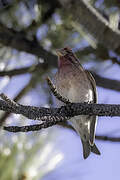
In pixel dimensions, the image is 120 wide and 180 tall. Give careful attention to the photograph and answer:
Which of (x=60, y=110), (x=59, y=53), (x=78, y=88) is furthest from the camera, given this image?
(x=59, y=53)

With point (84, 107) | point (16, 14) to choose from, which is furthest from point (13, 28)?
point (84, 107)

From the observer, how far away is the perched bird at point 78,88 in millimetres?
3707

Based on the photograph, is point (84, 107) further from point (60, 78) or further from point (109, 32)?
point (109, 32)

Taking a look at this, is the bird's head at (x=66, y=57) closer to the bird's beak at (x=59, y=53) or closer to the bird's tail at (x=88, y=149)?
the bird's beak at (x=59, y=53)

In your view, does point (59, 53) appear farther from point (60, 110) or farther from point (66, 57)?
point (60, 110)

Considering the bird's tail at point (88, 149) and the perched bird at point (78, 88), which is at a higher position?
the perched bird at point (78, 88)

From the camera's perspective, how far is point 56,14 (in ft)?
14.7

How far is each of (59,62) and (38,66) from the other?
0.30 metres

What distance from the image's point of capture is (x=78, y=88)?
3729 mm

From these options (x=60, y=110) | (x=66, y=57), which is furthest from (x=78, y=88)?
(x=60, y=110)

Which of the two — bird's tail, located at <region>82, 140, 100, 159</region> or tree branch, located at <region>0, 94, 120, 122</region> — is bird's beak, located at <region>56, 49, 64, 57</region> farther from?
tree branch, located at <region>0, 94, 120, 122</region>

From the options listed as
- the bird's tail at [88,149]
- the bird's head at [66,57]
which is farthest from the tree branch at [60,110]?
the bird's head at [66,57]

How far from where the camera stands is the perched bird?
3707 millimetres

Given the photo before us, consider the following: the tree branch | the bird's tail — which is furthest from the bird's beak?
the tree branch
